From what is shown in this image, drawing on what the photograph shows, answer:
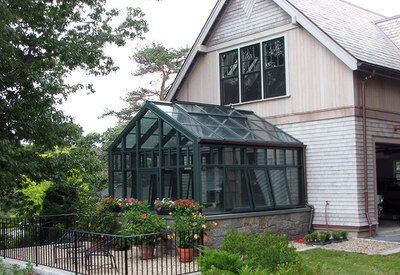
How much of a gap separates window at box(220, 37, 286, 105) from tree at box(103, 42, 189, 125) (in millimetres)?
16017

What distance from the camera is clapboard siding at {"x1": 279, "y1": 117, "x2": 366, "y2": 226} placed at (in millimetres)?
12648

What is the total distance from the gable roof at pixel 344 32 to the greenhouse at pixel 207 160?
10.4 feet

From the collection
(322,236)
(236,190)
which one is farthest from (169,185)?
(322,236)

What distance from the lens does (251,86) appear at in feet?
51.0

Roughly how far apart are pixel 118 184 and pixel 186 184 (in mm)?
3171

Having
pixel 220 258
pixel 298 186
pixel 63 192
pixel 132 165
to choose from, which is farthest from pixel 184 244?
pixel 63 192

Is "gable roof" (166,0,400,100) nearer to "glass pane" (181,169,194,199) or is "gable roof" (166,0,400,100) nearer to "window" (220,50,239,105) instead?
"window" (220,50,239,105)

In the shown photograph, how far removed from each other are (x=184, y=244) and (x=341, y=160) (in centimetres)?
586

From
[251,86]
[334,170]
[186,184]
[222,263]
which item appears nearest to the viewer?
[222,263]

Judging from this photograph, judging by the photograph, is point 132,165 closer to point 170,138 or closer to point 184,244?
point 170,138

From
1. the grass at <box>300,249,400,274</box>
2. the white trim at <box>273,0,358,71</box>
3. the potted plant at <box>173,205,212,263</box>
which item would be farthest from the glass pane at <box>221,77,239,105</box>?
the grass at <box>300,249,400,274</box>

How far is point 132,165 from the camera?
13.4m

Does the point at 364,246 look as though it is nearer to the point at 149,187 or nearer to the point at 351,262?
the point at 351,262

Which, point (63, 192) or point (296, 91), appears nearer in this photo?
point (296, 91)
